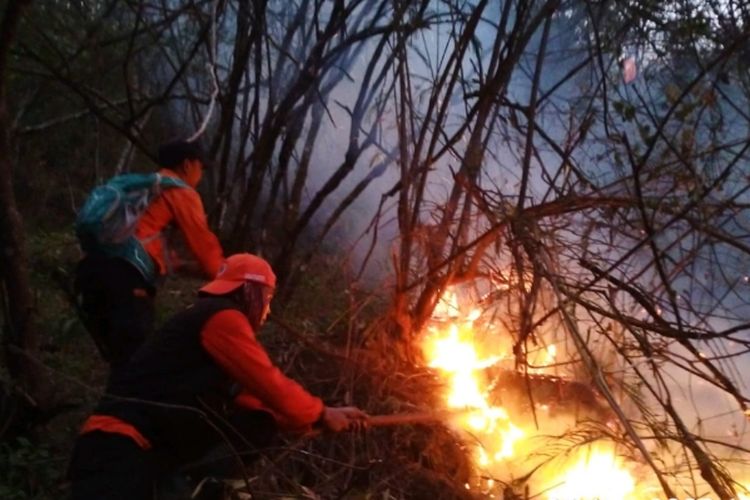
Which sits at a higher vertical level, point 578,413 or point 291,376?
point 578,413

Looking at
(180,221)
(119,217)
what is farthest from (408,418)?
(119,217)

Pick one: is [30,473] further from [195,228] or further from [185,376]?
[185,376]

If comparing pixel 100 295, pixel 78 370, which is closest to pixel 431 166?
pixel 100 295

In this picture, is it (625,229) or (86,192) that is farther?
(86,192)

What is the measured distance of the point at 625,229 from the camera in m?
4.95

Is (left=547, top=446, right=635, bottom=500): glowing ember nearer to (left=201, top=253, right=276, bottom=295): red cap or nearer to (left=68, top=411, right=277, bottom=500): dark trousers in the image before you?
(left=68, top=411, right=277, bottom=500): dark trousers

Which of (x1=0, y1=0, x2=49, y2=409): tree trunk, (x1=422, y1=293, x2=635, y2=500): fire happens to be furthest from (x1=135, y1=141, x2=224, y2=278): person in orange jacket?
(x1=422, y1=293, x2=635, y2=500): fire

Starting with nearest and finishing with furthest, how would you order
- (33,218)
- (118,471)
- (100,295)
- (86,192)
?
1. (118,471)
2. (100,295)
3. (33,218)
4. (86,192)

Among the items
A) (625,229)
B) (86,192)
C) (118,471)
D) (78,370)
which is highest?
(86,192)

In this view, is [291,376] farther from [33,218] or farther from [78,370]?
[33,218]

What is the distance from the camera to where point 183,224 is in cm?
465

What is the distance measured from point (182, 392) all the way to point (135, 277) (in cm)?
127

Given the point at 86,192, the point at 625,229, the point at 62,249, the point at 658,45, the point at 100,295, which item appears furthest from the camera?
the point at 86,192

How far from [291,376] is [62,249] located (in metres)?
3.99
